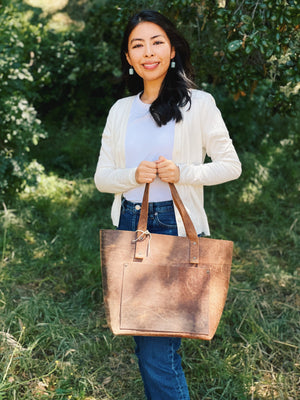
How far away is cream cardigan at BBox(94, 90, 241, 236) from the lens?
6.75ft

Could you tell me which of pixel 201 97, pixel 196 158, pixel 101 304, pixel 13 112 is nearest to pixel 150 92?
pixel 201 97

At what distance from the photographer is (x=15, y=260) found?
370cm

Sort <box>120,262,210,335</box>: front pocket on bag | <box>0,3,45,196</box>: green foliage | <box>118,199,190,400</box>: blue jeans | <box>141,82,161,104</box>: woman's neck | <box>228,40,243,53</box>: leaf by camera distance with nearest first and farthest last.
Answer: <box>120,262,210,335</box>: front pocket on bag, <box>118,199,190,400</box>: blue jeans, <box>141,82,161,104</box>: woman's neck, <box>228,40,243,53</box>: leaf, <box>0,3,45,196</box>: green foliage

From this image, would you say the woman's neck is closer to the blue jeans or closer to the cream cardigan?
the cream cardigan

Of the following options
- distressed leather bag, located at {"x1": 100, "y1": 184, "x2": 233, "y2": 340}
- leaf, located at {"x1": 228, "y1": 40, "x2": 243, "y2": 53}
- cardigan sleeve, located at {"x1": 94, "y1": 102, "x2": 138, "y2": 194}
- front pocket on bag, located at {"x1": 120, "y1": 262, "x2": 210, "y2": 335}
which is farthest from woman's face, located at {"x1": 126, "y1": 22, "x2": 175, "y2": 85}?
front pocket on bag, located at {"x1": 120, "y1": 262, "x2": 210, "y2": 335}

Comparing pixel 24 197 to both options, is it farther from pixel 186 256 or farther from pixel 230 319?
pixel 186 256

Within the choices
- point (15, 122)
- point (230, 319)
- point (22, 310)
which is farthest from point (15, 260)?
point (230, 319)

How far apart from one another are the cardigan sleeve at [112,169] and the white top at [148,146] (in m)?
0.06

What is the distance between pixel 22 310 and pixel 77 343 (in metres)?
0.46

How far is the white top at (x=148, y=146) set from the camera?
2.09 meters

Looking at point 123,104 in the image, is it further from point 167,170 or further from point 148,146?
point 167,170

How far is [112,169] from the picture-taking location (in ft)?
7.27

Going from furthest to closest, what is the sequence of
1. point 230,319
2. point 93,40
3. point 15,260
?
point 93,40 < point 15,260 < point 230,319

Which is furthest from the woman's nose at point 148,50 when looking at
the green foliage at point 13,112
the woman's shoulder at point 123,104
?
the green foliage at point 13,112
